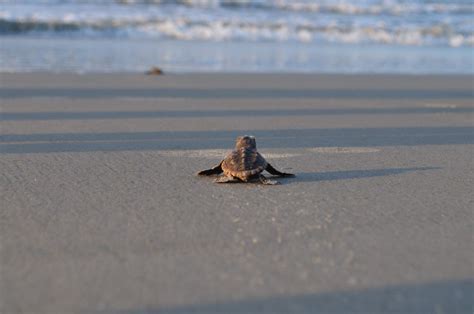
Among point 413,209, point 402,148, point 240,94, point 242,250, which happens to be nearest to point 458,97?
point 240,94

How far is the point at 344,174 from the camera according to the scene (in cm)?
431

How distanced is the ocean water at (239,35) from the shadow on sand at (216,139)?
4.94 m

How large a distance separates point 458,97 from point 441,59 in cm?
595

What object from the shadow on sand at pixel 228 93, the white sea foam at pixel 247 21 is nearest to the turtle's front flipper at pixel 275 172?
the shadow on sand at pixel 228 93

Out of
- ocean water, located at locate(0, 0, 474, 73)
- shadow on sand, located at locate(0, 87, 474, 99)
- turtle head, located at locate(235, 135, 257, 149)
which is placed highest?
ocean water, located at locate(0, 0, 474, 73)

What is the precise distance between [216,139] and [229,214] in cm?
221

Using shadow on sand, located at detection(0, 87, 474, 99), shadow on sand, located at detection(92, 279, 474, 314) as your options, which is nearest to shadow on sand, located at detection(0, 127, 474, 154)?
shadow on sand, located at detection(0, 87, 474, 99)

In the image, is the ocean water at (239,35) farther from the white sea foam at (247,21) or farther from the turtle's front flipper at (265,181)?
the turtle's front flipper at (265,181)

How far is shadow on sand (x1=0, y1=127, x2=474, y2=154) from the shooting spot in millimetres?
5070

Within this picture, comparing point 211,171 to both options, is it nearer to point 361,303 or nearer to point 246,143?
point 246,143

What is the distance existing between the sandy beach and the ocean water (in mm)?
4915

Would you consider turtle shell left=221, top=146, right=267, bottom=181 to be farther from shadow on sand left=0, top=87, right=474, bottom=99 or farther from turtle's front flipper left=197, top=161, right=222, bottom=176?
shadow on sand left=0, top=87, right=474, bottom=99

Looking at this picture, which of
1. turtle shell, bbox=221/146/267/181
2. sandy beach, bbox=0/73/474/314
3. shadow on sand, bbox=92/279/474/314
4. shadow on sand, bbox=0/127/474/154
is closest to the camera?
shadow on sand, bbox=92/279/474/314

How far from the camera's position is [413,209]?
3.51m
